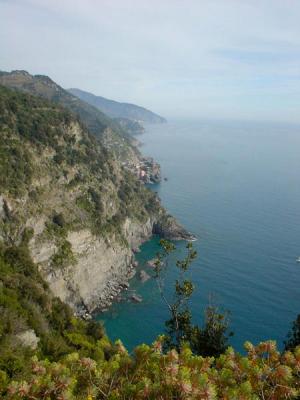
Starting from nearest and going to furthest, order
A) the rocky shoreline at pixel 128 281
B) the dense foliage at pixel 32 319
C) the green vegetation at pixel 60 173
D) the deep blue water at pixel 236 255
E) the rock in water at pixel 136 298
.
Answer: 1. the dense foliage at pixel 32 319
2. the deep blue water at pixel 236 255
3. the rocky shoreline at pixel 128 281
4. the green vegetation at pixel 60 173
5. the rock in water at pixel 136 298

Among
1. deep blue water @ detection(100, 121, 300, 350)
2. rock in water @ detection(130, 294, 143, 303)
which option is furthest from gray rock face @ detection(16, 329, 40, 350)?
rock in water @ detection(130, 294, 143, 303)

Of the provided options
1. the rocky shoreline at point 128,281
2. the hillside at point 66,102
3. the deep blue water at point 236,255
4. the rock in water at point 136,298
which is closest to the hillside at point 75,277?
the rocky shoreline at point 128,281

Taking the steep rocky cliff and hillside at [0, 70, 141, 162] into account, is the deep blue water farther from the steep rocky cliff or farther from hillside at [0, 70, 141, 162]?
hillside at [0, 70, 141, 162]

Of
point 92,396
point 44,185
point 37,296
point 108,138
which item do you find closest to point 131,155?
point 108,138

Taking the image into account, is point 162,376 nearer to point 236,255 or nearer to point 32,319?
point 32,319

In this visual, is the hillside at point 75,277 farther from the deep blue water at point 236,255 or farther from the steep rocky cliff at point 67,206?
the deep blue water at point 236,255

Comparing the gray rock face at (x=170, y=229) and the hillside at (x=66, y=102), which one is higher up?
the hillside at (x=66, y=102)
